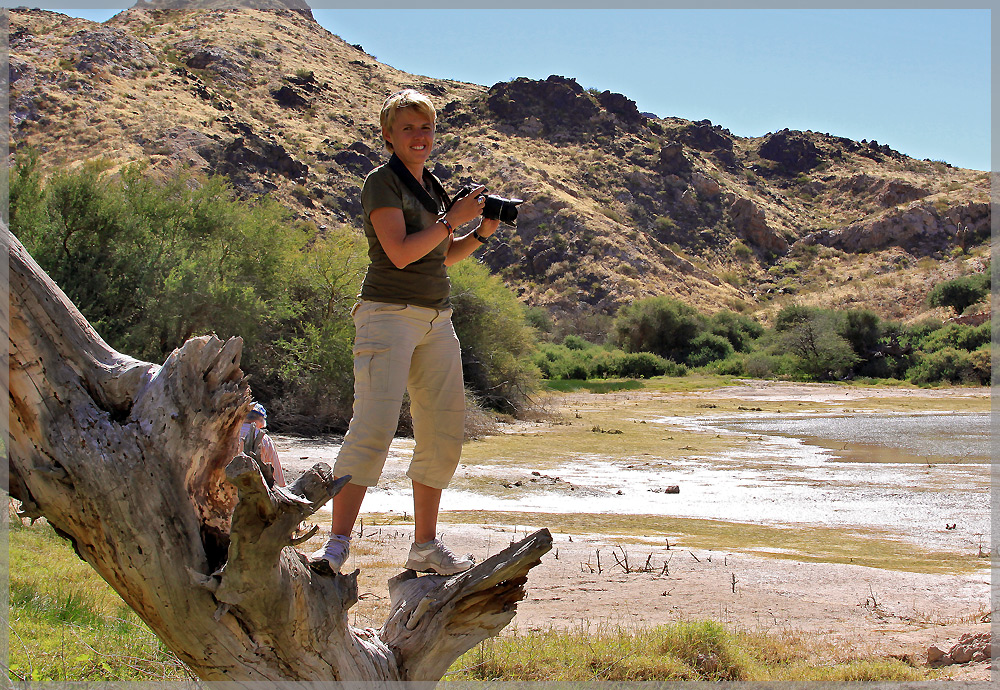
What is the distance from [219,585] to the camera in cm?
225

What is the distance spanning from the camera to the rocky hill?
4725cm

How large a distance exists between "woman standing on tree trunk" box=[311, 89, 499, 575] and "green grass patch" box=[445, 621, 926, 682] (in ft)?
3.50

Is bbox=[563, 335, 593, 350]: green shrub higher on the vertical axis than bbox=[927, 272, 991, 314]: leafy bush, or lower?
lower

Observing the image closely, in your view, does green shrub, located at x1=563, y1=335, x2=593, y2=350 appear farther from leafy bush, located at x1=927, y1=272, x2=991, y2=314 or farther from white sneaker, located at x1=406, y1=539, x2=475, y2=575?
white sneaker, located at x1=406, y1=539, x2=475, y2=575

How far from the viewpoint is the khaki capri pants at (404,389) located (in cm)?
297

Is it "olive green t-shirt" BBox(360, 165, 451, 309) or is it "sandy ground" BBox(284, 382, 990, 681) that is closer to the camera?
"olive green t-shirt" BBox(360, 165, 451, 309)

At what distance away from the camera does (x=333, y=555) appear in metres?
2.71

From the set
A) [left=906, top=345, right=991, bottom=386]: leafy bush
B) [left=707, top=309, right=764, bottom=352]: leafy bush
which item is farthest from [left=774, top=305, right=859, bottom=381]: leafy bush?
[left=707, top=309, right=764, bottom=352]: leafy bush

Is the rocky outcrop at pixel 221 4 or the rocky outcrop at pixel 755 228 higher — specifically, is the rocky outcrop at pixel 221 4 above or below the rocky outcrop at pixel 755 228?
above

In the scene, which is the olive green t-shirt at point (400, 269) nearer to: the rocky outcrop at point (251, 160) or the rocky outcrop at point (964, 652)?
the rocky outcrop at point (964, 652)

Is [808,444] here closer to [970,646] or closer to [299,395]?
[299,395]

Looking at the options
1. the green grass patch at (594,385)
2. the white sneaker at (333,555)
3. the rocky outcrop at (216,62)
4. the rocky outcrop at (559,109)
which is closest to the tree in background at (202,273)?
the white sneaker at (333,555)

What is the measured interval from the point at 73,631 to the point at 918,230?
6800cm

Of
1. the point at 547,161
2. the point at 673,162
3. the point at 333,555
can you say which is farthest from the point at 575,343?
the point at 333,555
